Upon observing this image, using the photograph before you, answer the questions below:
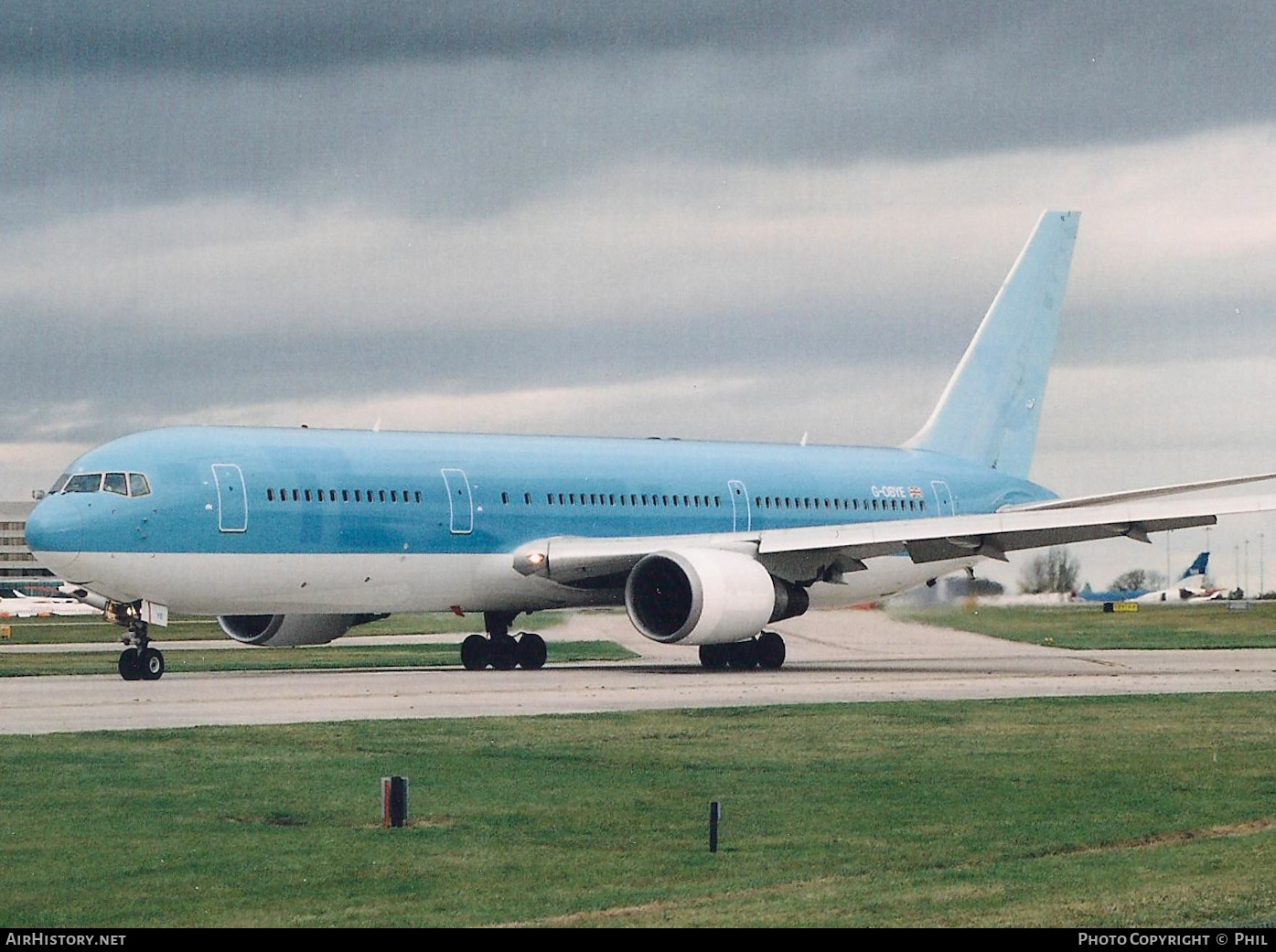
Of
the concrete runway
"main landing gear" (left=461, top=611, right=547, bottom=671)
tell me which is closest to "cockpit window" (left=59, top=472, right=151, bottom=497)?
the concrete runway

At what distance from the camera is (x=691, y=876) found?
1395cm

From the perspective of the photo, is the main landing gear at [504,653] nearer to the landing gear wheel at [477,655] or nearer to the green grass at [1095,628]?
the landing gear wheel at [477,655]

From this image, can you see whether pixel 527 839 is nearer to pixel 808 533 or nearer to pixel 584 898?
pixel 584 898

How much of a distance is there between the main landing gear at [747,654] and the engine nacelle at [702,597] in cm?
108

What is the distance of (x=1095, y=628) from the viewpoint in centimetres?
6078

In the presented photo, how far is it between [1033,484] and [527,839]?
133 feet

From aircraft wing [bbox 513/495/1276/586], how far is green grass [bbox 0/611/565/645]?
11.7 metres

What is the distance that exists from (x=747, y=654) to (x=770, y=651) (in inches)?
19.3

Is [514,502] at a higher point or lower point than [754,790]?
higher

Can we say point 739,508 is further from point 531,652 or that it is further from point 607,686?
point 607,686

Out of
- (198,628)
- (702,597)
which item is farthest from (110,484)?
(198,628)

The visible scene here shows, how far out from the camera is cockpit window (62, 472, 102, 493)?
35500mm
